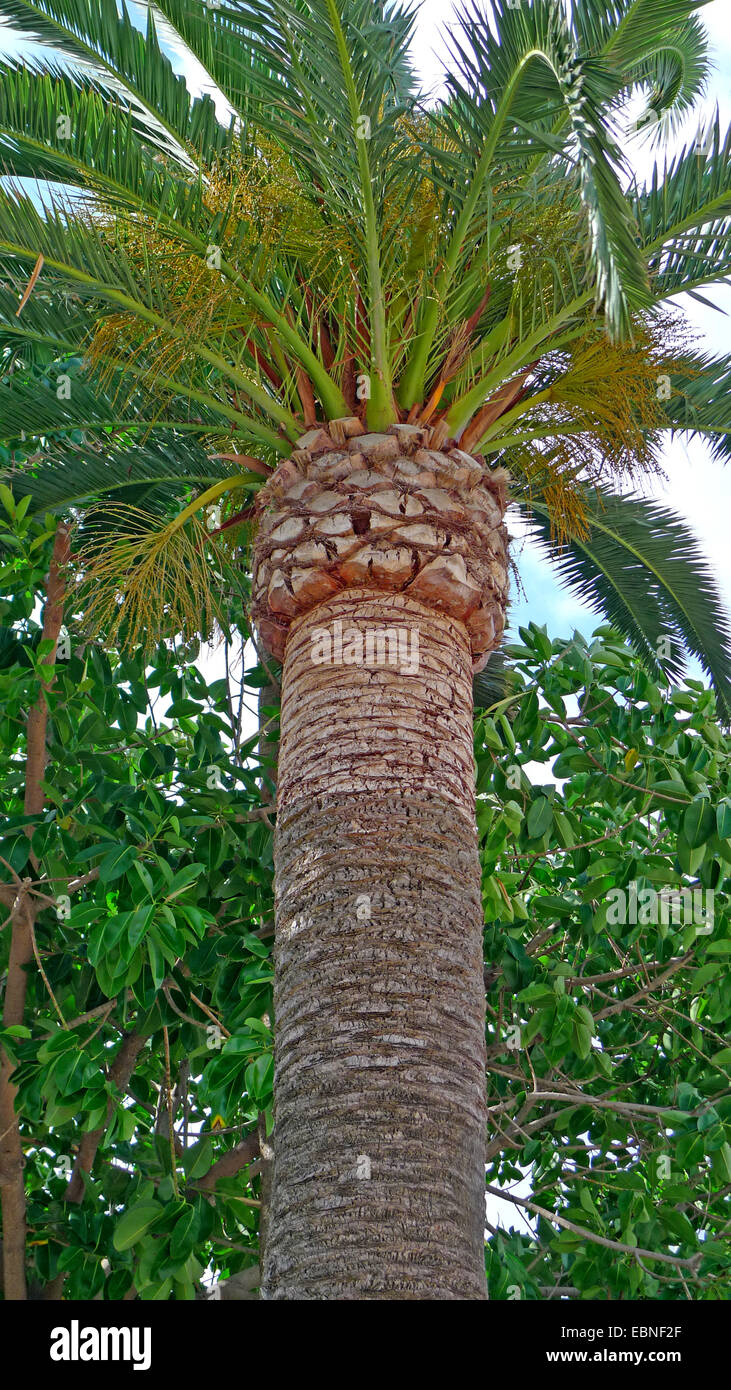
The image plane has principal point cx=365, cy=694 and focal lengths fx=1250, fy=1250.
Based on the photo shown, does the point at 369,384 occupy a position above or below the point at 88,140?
below

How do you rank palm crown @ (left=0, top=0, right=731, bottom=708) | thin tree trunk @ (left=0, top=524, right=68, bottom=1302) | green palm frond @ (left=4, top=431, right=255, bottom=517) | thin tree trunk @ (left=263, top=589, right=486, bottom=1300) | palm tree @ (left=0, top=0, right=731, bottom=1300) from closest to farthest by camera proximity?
thin tree trunk @ (left=263, top=589, right=486, bottom=1300) < palm tree @ (left=0, top=0, right=731, bottom=1300) < palm crown @ (left=0, top=0, right=731, bottom=708) < thin tree trunk @ (left=0, top=524, right=68, bottom=1302) < green palm frond @ (left=4, top=431, right=255, bottom=517)

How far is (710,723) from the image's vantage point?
598 cm

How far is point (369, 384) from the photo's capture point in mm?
4387

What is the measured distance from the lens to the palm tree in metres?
3.36

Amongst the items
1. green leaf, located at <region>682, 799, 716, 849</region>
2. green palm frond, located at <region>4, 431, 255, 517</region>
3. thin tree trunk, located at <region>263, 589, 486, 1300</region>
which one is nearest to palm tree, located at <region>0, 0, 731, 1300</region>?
thin tree trunk, located at <region>263, 589, 486, 1300</region>

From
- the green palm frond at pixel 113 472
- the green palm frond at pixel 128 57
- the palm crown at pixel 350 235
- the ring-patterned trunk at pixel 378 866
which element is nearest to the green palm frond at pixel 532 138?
the palm crown at pixel 350 235

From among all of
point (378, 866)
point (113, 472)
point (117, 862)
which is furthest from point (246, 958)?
point (113, 472)

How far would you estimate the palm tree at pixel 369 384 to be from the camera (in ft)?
11.0

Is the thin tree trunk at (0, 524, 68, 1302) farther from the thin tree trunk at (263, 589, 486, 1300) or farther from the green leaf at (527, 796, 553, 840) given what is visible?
the green leaf at (527, 796, 553, 840)

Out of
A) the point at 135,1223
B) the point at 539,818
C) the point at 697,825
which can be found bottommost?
the point at 135,1223

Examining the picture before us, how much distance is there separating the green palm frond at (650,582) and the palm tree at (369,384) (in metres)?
0.81

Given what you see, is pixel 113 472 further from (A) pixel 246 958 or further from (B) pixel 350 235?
(A) pixel 246 958

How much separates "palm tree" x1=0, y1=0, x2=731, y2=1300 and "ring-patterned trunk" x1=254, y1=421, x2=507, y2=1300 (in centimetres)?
1

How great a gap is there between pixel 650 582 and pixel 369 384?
2.87 meters
